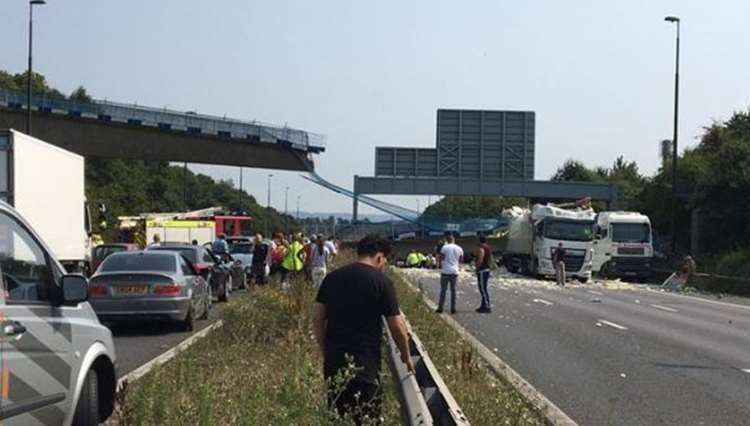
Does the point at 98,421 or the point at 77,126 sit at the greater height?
the point at 77,126

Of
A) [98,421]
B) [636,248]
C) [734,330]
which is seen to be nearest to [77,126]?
[636,248]

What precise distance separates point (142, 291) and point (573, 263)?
30842 mm

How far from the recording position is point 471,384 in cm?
877

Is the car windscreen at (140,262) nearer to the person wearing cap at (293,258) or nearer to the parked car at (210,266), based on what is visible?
the parked car at (210,266)

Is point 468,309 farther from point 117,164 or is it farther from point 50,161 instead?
point 117,164

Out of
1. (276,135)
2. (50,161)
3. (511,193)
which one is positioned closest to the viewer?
(50,161)

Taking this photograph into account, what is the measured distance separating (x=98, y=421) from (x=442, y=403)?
261 centimetres

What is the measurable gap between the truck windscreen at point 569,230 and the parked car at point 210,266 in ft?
70.4

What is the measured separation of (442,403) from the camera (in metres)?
6.57

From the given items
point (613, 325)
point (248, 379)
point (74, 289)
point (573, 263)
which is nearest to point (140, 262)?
point (248, 379)

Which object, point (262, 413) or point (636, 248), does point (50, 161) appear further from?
point (636, 248)

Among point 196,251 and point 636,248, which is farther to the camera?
point 636,248

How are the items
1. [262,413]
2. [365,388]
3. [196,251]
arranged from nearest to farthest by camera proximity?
[262,413] → [365,388] → [196,251]

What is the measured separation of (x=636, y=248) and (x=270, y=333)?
1402 inches
